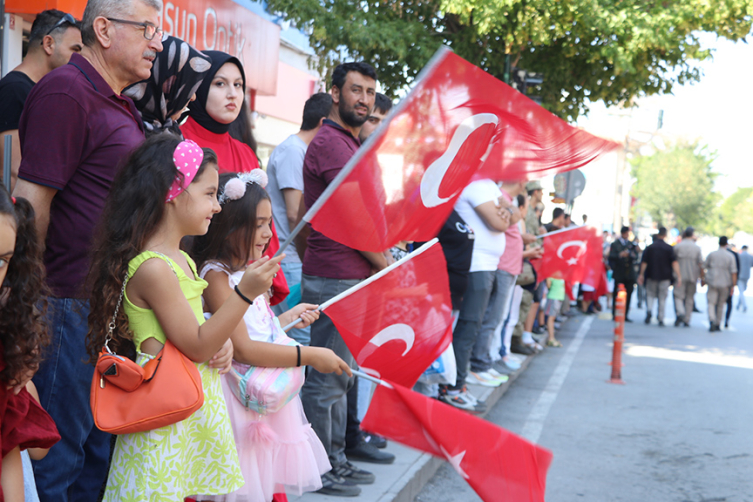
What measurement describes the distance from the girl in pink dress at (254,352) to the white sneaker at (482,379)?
4729 mm

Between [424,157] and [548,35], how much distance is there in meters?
7.10

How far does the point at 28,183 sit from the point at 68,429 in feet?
2.76

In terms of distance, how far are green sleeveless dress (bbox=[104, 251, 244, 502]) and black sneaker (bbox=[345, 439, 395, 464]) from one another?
7.17 feet

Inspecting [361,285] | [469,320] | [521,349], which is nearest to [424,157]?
[361,285]

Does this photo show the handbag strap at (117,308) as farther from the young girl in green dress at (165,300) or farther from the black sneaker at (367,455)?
the black sneaker at (367,455)

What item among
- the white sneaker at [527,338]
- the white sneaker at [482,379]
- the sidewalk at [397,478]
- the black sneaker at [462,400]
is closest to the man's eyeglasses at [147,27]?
the sidewalk at [397,478]

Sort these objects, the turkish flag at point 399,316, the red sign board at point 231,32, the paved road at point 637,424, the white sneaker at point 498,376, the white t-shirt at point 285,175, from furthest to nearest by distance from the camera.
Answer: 1. the red sign board at point 231,32
2. the white sneaker at point 498,376
3. the paved road at point 637,424
4. the white t-shirt at point 285,175
5. the turkish flag at point 399,316

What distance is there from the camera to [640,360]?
11.0 meters

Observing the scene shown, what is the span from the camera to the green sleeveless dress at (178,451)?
7.64 ft

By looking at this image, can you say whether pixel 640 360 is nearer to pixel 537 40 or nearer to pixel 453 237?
pixel 537 40

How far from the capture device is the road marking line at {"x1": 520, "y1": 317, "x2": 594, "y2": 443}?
6531mm

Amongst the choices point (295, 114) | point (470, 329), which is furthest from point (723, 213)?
point (470, 329)

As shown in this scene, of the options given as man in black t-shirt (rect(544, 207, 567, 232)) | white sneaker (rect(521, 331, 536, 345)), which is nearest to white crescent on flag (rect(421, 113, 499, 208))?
white sneaker (rect(521, 331, 536, 345))

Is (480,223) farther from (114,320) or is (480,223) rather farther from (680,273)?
(680,273)
